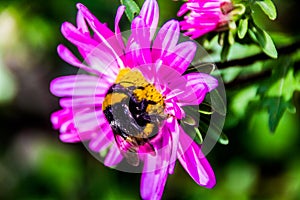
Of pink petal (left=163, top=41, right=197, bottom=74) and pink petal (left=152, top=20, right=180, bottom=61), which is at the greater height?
pink petal (left=152, top=20, right=180, bottom=61)

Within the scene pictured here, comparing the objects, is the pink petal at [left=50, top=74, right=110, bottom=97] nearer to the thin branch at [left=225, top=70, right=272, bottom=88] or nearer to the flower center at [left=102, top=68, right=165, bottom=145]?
the flower center at [left=102, top=68, right=165, bottom=145]

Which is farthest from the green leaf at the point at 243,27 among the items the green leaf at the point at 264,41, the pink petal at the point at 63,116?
the pink petal at the point at 63,116

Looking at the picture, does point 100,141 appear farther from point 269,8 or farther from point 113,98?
point 269,8

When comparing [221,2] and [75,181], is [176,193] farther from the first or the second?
[221,2]

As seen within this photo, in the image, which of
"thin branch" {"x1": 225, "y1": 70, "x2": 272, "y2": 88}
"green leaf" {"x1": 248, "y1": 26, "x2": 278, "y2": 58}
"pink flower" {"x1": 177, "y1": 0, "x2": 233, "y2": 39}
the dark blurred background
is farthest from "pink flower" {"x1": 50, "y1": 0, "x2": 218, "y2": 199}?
the dark blurred background

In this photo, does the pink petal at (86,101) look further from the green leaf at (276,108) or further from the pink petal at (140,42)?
the green leaf at (276,108)

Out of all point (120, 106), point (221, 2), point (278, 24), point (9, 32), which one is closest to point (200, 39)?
point (221, 2)
